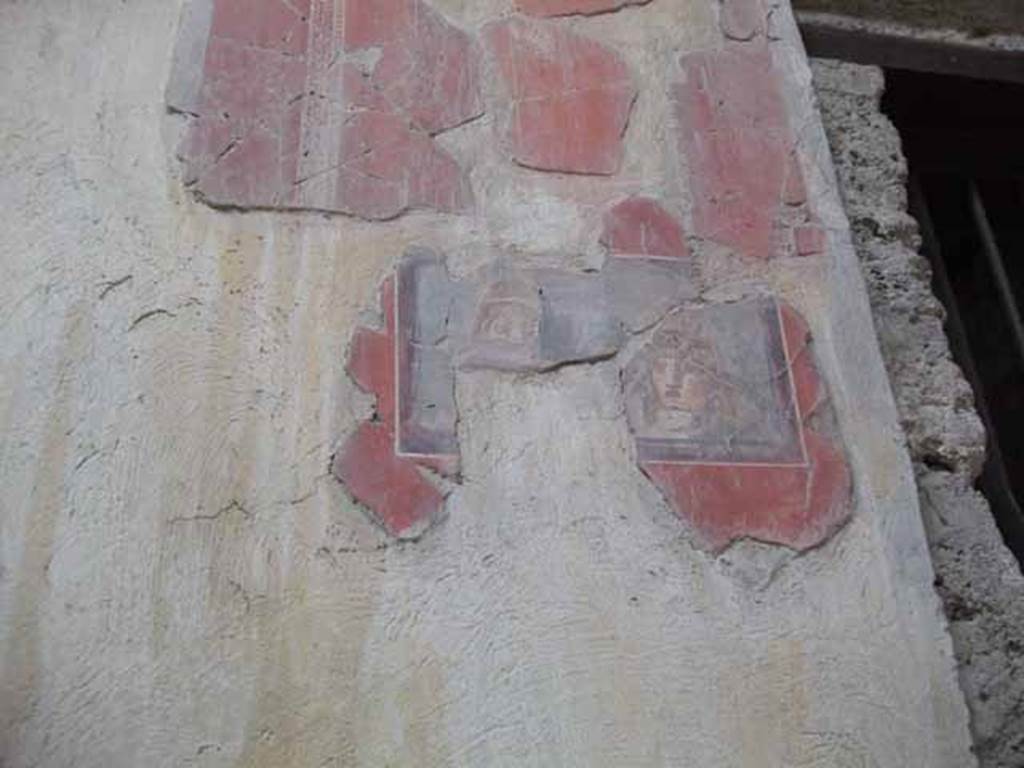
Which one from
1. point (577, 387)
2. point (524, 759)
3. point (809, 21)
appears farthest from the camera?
point (809, 21)

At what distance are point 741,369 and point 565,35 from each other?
2.26ft

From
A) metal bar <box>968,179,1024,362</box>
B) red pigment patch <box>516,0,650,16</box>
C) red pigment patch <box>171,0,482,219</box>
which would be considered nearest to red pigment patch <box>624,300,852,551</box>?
red pigment patch <box>171,0,482,219</box>

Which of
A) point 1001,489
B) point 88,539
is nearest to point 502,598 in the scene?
point 88,539

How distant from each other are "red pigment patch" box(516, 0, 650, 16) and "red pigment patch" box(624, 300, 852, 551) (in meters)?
0.63

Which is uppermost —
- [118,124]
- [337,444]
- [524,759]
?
[118,124]

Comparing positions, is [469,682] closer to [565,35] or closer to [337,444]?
[337,444]

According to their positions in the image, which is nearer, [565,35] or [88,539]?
[88,539]

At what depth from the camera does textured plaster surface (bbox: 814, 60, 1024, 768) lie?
1763 millimetres

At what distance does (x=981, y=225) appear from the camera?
2924 millimetres

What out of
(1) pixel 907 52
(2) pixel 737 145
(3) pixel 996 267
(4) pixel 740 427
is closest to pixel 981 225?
(3) pixel 996 267

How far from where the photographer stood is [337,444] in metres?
1.70

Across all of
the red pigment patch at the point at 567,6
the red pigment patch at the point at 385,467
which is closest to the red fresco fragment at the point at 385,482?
the red pigment patch at the point at 385,467

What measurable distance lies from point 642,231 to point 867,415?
0.43 meters

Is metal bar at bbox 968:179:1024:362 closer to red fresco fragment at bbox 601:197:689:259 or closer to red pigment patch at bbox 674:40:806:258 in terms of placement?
red pigment patch at bbox 674:40:806:258
